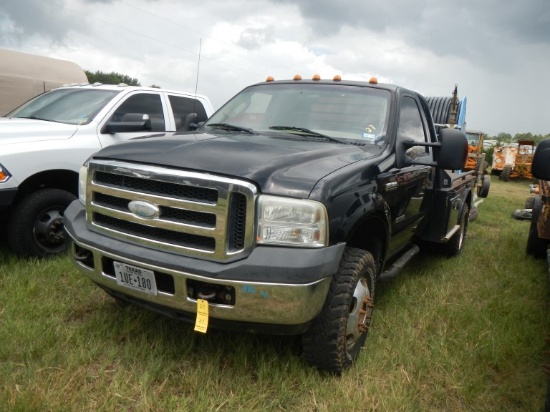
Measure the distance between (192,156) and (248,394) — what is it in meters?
1.34

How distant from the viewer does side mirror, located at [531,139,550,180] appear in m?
2.35

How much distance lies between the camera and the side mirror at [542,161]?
2.35m

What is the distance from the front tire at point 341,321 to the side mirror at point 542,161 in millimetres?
1031

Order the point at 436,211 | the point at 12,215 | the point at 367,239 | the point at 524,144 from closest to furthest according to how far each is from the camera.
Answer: the point at 367,239 < the point at 12,215 < the point at 436,211 < the point at 524,144

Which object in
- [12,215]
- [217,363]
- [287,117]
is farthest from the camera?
[12,215]

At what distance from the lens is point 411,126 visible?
3.97 meters

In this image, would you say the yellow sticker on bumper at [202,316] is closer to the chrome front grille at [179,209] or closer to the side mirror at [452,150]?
the chrome front grille at [179,209]

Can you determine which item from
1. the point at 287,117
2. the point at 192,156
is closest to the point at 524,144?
the point at 287,117

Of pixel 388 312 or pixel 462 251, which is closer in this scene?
pixel 388 312

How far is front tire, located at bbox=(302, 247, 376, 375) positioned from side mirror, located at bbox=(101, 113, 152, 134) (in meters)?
2.78

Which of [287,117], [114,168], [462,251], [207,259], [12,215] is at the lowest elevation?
[462,251]

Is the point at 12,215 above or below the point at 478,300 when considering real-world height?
above

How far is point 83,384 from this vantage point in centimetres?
255

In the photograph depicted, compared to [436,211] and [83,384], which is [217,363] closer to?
[83,384]
